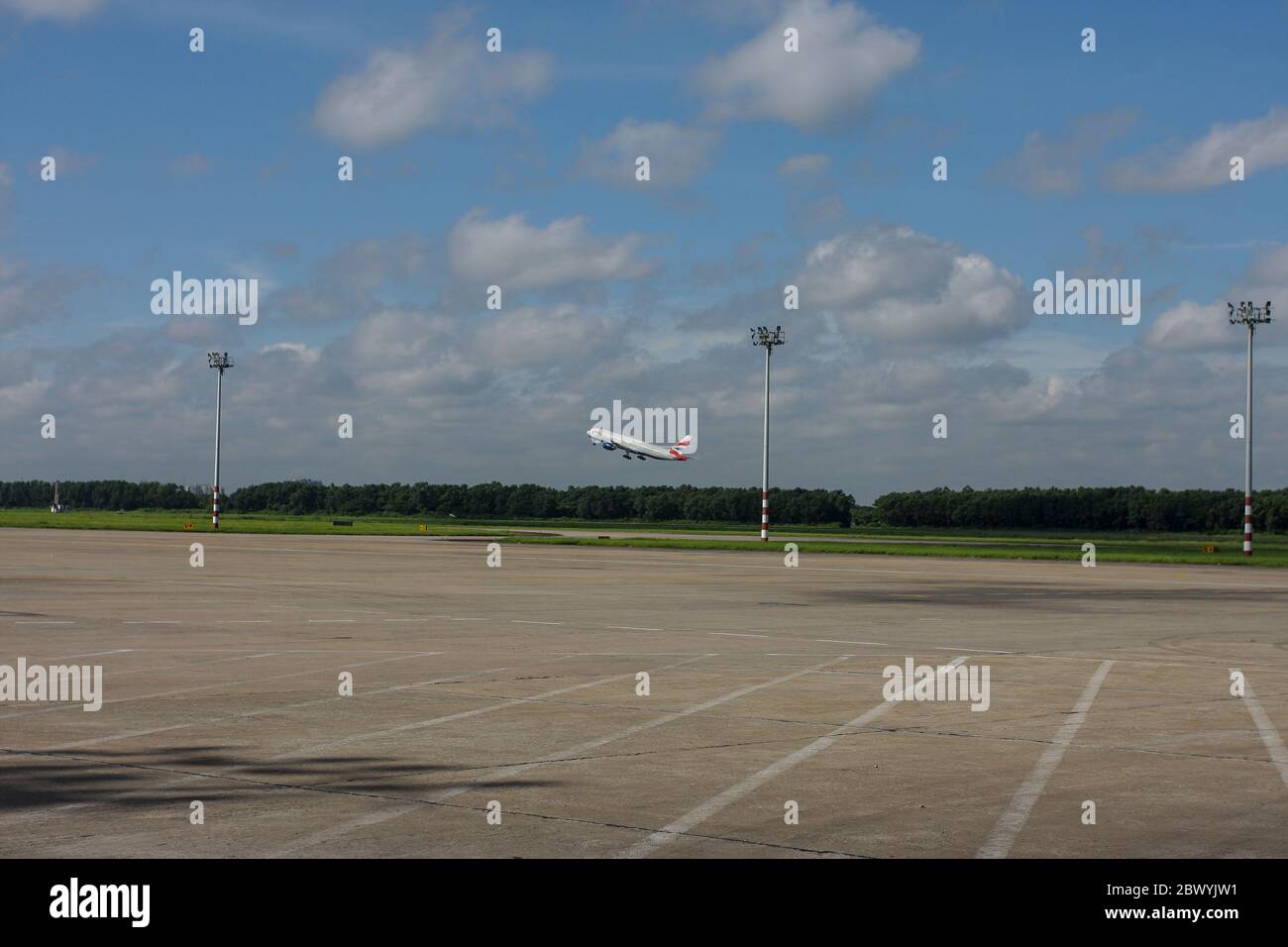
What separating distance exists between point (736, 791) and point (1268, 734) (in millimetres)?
6162

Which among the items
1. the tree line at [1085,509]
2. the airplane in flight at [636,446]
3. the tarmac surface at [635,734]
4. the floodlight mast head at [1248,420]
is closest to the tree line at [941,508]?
the tree line at [1085,509]

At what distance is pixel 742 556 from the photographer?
202ft

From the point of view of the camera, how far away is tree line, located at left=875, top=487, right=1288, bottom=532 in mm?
150125

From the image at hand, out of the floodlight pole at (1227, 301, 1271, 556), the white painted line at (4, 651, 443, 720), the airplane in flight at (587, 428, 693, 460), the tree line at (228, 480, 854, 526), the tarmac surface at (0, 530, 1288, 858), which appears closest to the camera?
the tarmac surface at (0, 530, 1288, 858)

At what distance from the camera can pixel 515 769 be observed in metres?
10.6

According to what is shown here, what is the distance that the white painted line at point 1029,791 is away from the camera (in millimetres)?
8203

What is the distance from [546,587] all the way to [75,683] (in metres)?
21.0

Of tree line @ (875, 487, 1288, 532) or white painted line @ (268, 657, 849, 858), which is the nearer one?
white painted line @ (268, 657, 849, 858)

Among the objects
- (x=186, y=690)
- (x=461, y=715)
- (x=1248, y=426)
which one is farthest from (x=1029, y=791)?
(x=1248, y=426)

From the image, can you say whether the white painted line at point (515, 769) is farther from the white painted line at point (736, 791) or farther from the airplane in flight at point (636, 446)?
the airplane in flight at point (636, 446)

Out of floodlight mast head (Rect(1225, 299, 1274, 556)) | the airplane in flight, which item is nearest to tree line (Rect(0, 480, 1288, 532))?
the airplane in flight

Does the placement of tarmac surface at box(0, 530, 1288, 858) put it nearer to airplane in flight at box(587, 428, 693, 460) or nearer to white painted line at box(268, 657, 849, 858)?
white painted line at box(268, 657, 849, 858)

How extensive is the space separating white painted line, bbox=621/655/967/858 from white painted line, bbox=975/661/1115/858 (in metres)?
1.88
